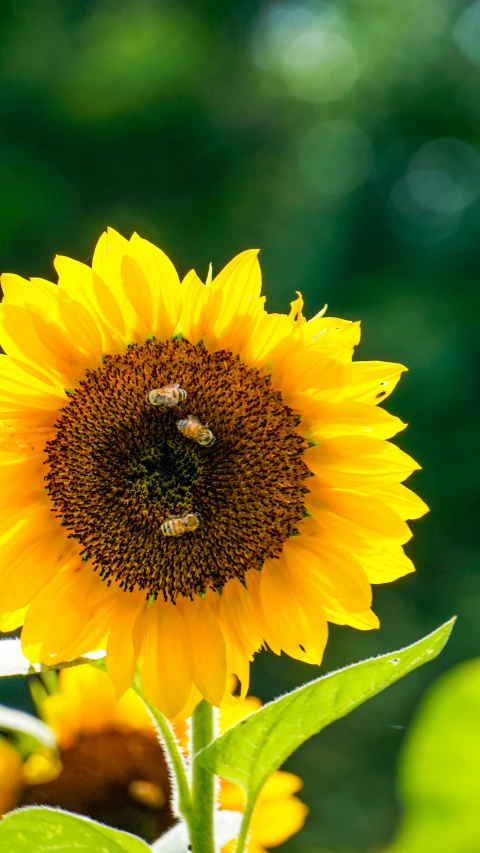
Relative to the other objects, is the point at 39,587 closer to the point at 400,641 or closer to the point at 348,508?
the point at 348,508

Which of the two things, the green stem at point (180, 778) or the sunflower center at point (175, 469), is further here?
the sunflower center at point (175, 469)

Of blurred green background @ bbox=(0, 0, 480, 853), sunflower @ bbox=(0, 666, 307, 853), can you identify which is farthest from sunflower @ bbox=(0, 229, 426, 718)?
blurred green background @ bbox=(0, 0, 480, 853)

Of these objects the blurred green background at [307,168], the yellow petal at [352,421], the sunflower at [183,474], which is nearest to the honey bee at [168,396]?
the sunflower at [183,474]

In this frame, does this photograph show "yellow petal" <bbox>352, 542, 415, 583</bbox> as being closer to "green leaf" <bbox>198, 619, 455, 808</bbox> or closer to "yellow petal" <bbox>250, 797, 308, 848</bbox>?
"green leaf" <bbox>198, 619, 455, 808</bbox>

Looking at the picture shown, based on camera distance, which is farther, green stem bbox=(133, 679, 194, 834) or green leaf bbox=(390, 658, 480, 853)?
green stem bbox=(133, 679, 194, 834)

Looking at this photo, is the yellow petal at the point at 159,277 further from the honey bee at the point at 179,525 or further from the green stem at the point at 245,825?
the green stem at the point at 245,825

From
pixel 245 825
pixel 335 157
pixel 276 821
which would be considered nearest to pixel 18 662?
pixel 245 825

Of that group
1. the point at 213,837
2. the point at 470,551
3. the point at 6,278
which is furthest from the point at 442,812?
the point at 470,551
